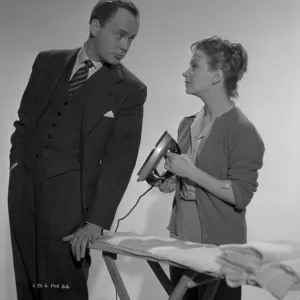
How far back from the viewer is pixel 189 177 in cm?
169

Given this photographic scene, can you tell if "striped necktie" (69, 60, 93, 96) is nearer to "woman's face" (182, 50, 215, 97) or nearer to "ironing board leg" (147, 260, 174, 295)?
"woman's face" (182, 50, 215, 97)

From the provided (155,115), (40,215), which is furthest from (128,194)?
(40,215)

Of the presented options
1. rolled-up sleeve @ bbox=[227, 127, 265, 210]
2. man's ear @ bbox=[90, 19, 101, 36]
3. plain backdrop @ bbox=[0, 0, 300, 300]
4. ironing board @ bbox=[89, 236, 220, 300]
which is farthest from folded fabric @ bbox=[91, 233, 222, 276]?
plain backdrop @ bbox=[0, 0, 300, 300]

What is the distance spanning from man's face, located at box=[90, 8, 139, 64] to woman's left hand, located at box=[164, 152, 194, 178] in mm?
361

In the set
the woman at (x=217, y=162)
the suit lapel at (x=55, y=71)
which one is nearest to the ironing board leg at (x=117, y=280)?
the woman at (x=217, y=162)

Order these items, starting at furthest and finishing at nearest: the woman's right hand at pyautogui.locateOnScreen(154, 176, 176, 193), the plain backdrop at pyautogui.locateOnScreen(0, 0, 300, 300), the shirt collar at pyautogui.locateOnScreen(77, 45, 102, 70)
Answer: the plain backdrop at pyautogui.locateOnScreen(0, 0, 300, 300) < the woman's right hand at pyautogui.locateOnScreen(154, 176, 176, 193) < the shirt collar at pyautogui.locateOnScreen(77, 45, 102, 70)

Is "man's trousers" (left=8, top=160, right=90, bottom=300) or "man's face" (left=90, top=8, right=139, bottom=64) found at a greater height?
"man's face" (left=90, top=8, right=139, bottom=64)

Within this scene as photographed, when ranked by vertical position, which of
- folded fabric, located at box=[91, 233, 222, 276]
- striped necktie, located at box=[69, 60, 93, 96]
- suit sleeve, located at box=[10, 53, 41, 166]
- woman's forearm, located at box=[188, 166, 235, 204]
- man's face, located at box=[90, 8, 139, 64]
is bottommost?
folded fabric, located at box=[91, 233, 222, 276]

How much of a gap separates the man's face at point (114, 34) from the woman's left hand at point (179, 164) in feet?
1.18

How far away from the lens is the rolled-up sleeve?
5.52 ft

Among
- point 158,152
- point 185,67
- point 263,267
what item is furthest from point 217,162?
point 185,67

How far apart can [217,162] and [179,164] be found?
123 mm

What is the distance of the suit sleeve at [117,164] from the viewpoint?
1.69 m

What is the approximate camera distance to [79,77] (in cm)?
174
